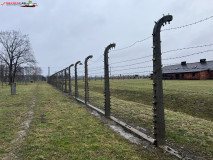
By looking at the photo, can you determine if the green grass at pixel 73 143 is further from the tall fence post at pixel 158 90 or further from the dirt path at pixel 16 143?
the tall fence post at pixel 158 90

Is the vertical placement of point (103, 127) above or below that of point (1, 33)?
below

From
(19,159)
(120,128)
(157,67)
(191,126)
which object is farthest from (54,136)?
(191,126)

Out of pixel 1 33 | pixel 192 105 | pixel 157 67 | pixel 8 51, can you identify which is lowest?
pixel 192 105

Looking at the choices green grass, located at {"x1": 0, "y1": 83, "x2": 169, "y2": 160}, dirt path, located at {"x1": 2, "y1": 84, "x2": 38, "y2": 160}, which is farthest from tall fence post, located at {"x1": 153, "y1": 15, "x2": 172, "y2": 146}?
dirt path, located at {"x1": 2, "y1": 84, "x2": 38, "y2": 160}

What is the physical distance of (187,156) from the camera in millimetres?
2844

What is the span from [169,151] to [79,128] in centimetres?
229

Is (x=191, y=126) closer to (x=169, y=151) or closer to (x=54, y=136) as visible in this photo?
(x=169, y=151)

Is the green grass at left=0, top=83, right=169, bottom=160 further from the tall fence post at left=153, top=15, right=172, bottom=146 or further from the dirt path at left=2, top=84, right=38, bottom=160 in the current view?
the tall fence post at left=153, top=15, right=172, bottom=146

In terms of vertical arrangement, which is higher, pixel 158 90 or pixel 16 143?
pixel 158 90

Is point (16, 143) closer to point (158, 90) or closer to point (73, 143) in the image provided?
point (73, 143)

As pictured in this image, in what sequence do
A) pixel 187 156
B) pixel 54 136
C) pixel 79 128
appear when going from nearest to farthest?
pixel 187 156 → pixel 54 136 → pixel 79 128

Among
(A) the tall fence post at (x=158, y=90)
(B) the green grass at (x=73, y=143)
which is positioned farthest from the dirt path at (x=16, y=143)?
(A) the tall fence post at (x=158, y=90)

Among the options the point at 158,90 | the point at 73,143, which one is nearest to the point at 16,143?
the point at 73,143

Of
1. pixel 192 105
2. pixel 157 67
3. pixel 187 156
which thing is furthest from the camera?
pixel 192 105
